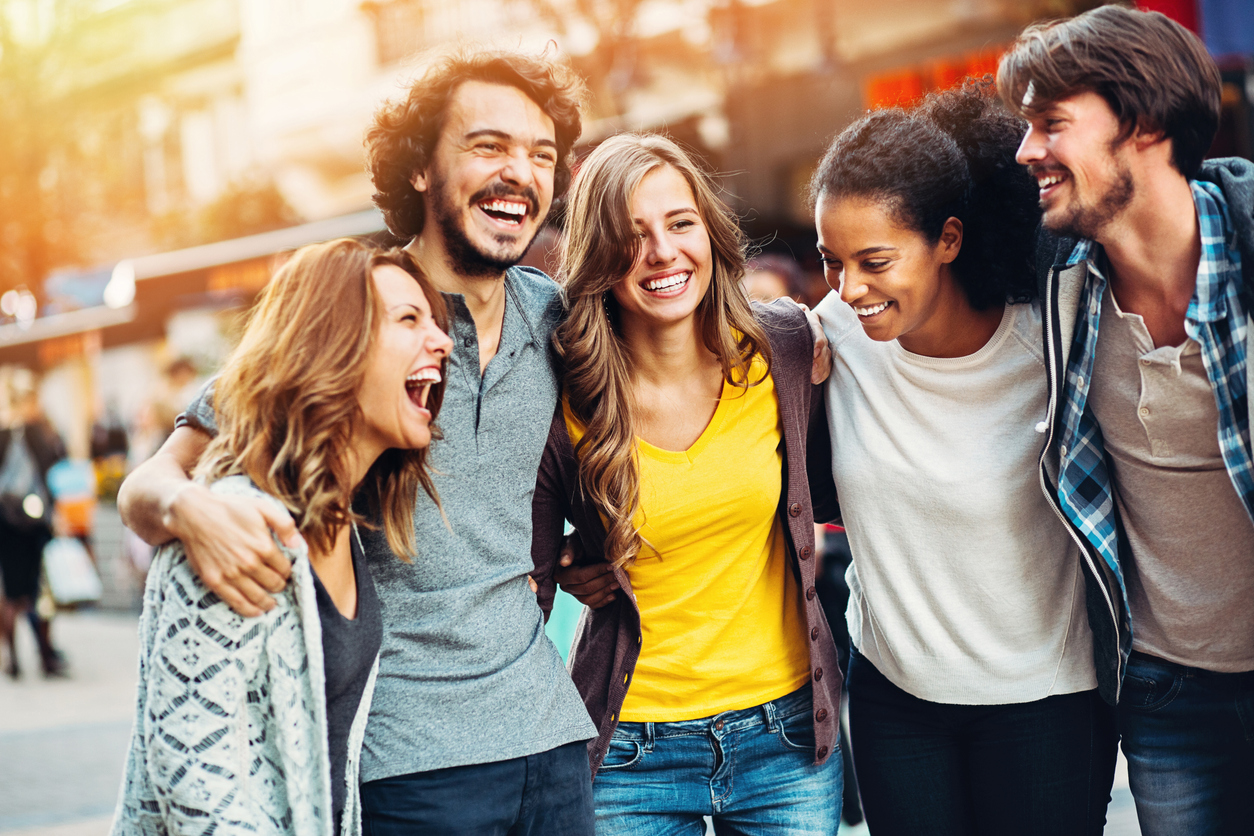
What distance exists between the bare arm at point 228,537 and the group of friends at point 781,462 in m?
0.07

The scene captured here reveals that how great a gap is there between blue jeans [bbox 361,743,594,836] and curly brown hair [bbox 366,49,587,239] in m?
1.33

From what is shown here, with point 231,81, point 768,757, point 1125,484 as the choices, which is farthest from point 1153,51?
point 231,81

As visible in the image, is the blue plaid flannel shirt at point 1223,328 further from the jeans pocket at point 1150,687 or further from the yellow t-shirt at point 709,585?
the yellow t-shirt at point 709,585

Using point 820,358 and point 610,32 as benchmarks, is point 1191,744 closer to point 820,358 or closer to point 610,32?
point 820,358

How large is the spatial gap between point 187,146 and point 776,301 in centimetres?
1855

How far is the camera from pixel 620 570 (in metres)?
2.71

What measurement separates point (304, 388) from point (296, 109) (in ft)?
46.4

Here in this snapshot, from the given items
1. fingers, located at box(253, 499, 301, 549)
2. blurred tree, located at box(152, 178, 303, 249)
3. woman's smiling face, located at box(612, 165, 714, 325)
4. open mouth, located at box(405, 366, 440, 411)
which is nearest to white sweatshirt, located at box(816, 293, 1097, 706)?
woman's smiling face, located at box(612, 165, 714, 325)

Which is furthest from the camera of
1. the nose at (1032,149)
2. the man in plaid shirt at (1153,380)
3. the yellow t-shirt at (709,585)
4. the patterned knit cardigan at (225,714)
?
the yellow t-shirt at (709,585)

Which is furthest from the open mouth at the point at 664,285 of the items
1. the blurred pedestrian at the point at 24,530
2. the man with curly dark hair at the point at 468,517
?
the blurred pedestrian at the point at 24,530

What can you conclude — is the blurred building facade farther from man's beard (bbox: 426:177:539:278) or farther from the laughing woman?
the laughing woman

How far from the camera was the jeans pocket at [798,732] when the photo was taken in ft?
8.92

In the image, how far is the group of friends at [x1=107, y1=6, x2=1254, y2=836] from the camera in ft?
7.35

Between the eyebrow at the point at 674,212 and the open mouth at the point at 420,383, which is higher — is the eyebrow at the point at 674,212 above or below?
above
